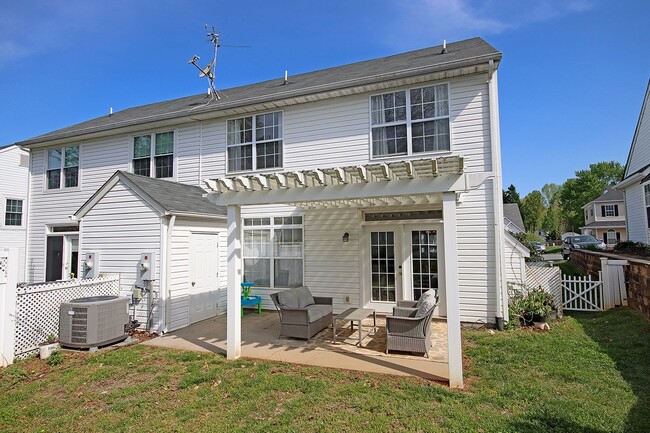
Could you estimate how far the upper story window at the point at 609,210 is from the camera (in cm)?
3953

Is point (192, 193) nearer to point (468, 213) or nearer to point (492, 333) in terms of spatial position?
point (468, 213)

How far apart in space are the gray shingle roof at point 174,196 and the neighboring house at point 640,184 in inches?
607

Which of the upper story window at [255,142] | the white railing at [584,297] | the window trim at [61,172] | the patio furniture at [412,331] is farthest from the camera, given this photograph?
the window trim at [61,172]

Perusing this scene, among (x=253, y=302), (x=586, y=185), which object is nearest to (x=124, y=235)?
(x=253, y=302)

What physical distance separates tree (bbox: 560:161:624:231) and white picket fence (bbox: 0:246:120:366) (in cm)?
7216

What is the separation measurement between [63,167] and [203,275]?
26.4ft

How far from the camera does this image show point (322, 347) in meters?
6.21

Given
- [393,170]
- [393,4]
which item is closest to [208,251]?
[393,170]

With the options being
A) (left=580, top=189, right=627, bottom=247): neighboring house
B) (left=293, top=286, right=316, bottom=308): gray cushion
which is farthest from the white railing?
(left=580, top=189, right=627, bottom=247): neighboring house

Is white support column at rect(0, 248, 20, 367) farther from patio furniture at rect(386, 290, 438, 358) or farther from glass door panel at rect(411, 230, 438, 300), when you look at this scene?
glass door panel at rect(411, 230, 438, 300)

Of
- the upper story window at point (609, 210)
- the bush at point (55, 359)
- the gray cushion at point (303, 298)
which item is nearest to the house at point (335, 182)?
the gray cushion at point (303, 298)

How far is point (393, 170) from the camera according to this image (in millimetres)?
4898

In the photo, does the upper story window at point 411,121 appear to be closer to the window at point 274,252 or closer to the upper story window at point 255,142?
the upper story window at point 255,142

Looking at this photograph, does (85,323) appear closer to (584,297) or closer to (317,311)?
(317,311)
